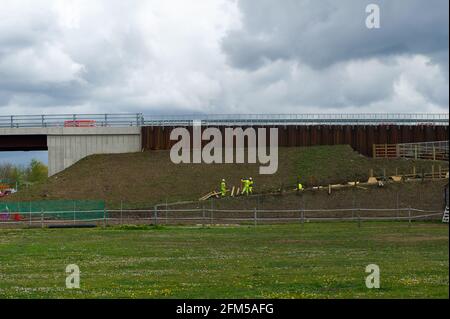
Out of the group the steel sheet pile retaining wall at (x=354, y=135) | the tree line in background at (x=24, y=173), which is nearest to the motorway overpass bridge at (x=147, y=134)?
the steel sheet pile retaining wall at (x=354, y=135)

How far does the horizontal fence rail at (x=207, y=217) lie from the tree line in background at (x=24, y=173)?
95.8 metres

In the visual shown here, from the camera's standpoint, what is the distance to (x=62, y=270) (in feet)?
71.9

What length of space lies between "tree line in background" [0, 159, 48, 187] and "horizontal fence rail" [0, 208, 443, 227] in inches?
3770

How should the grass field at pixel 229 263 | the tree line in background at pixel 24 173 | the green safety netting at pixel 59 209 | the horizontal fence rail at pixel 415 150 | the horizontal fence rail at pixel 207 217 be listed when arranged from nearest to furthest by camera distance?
the grass field at pixel 229 263
the horizontal fence rail at pixel 207 217
the green safety netting at pixel 59 209
the horizontal fence rail at pixel 415 150
the tree line in background at pixel 24 173

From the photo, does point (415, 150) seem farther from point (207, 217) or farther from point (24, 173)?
point (24, 173)

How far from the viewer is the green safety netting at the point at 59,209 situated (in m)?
49.5

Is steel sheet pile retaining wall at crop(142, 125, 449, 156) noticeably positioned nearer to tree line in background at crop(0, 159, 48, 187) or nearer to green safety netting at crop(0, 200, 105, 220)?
green safety netting at crop(0, 200, 105, 220)

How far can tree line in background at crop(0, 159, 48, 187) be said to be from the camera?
5980 inches

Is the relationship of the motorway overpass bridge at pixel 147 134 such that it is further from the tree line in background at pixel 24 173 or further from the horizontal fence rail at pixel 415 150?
the tree line in background at pixel 24 173

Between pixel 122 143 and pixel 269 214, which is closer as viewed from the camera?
pixel 269 214

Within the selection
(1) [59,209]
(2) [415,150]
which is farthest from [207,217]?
(2) [415,150]
